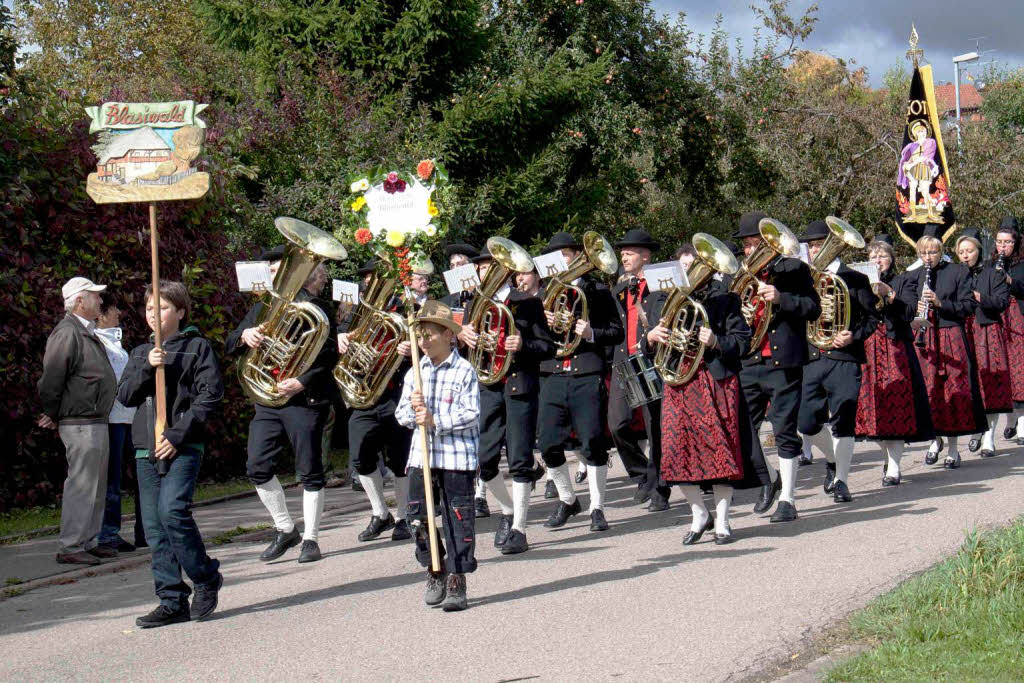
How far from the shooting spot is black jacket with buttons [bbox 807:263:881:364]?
10.1m

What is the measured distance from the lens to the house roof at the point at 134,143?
7160 millimetres

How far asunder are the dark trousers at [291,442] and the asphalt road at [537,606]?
618 millimetres

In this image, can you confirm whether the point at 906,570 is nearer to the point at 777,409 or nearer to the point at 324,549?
the point at 777,409

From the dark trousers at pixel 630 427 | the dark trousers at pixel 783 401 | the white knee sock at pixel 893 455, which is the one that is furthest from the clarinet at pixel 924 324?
the dark trousers at pixel 630 427

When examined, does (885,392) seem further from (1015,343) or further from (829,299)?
(1015,343)

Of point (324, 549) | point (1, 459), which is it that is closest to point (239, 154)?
point (1, 459)

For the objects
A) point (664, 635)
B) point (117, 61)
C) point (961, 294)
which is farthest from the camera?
point (117, 61)

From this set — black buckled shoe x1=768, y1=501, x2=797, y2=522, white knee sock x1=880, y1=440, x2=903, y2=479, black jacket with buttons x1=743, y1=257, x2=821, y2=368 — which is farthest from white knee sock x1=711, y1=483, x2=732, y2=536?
white knee sock x1=880, y1=440, x2=903, y2=479

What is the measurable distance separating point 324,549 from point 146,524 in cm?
224

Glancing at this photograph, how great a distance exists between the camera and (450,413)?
698 centimetres

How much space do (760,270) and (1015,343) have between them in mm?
6032

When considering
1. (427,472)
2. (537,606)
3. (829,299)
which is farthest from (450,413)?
(829,299)

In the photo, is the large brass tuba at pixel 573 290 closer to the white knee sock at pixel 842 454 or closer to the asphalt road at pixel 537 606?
the asphalt road at pixel 537 606

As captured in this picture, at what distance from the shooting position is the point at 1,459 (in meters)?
10.9
